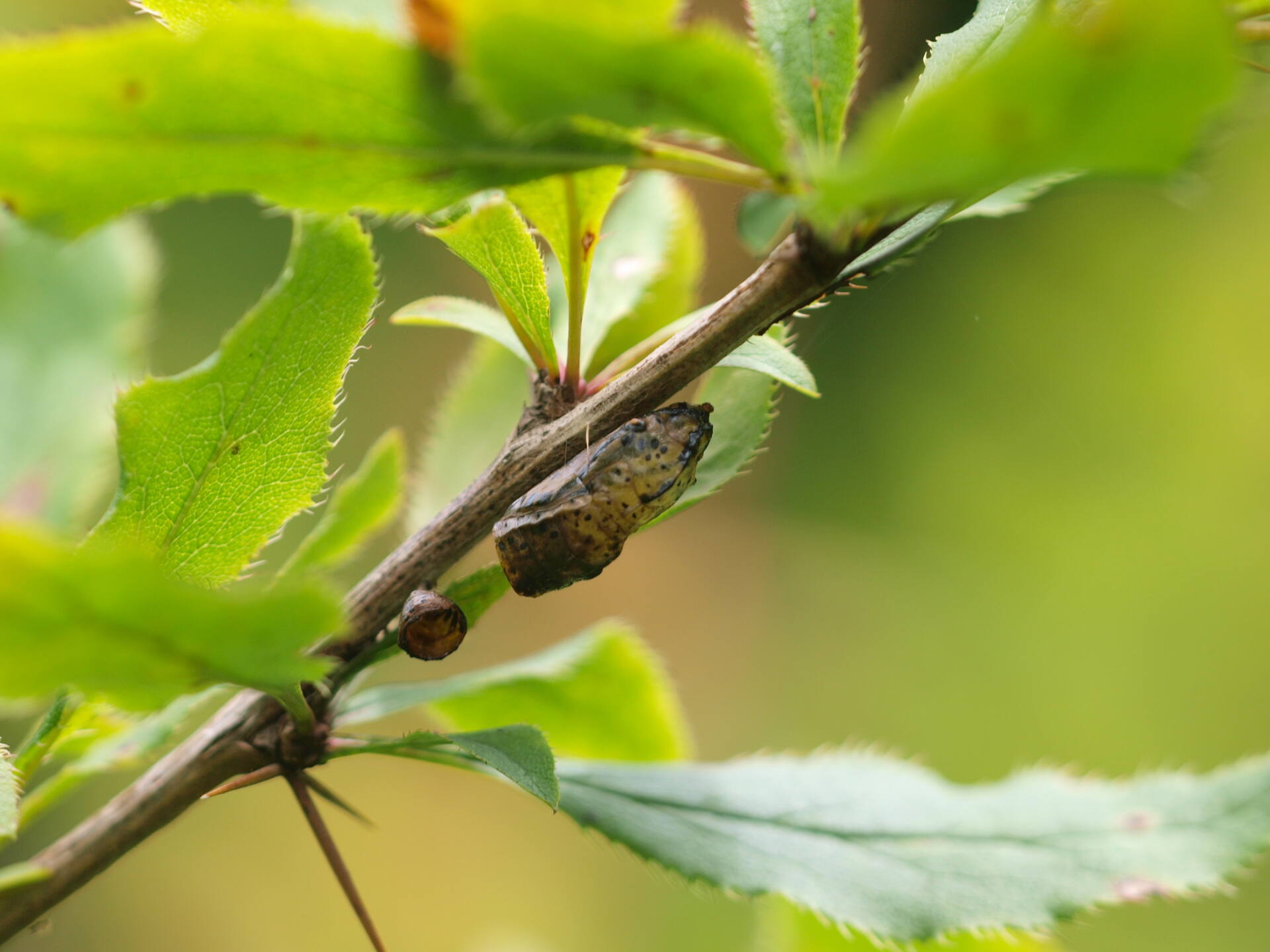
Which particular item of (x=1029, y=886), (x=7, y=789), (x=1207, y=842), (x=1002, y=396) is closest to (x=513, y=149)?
(x=7, y=789)

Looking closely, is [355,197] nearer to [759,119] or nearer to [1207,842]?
[759,119]

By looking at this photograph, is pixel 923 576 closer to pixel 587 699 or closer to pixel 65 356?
pixel 587 699

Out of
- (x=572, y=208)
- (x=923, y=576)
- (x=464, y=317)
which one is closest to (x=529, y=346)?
(x=464, y=317)

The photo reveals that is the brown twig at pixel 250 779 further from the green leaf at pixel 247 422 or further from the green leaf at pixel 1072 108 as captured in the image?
the green leaf at pixel 1072 108

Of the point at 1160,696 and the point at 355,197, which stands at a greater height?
the point at 355,197

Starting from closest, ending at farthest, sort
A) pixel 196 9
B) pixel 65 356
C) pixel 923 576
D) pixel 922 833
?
pixel 196 9
pixel 922 833
pixel 65 356
pixel 923 576
